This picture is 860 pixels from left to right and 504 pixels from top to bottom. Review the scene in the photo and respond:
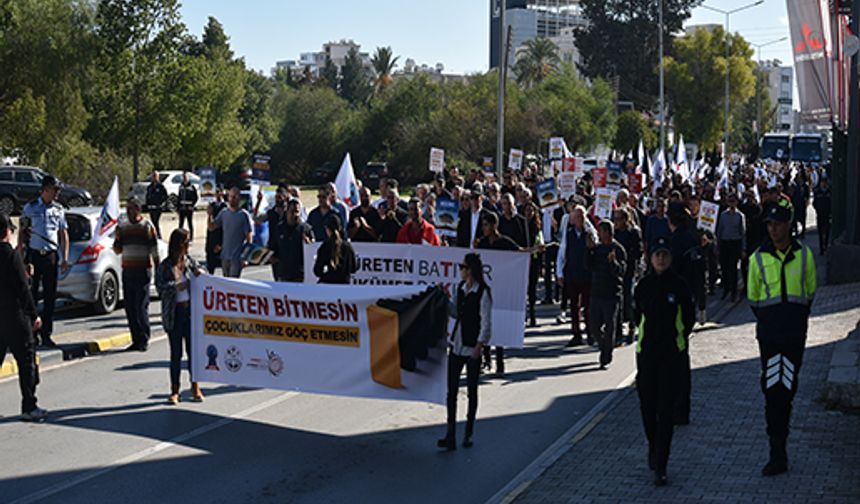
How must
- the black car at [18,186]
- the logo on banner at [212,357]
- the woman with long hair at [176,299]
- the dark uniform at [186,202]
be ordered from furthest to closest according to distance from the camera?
the black car at [18,186] < the dark uniform at [186,202] < the woman with long hair at [176,299] < the logo on banner at [212,357]

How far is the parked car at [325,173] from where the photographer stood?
73625mm

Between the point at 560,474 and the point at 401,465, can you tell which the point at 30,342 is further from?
the point at 560,474

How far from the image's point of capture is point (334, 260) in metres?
12.2

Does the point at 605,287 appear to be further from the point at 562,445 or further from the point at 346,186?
the point at 346,186

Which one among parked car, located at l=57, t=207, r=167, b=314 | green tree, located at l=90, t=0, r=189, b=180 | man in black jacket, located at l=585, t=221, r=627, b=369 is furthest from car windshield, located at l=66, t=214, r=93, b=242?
green tree, located at l=90, t=0, r=189, b=180

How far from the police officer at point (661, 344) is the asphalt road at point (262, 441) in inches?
50.3

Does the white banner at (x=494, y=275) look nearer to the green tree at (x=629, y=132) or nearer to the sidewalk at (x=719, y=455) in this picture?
the sidewalk at (x=719, y=455)

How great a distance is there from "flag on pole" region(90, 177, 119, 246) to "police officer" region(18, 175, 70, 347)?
172 centimetres

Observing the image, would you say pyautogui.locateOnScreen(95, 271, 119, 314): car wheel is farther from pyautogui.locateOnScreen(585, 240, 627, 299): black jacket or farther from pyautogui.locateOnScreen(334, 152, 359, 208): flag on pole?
pyautogui.locateOnScreen(585, 240, 627, 299): black jacket

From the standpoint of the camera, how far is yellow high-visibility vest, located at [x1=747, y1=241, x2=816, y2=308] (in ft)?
27.6

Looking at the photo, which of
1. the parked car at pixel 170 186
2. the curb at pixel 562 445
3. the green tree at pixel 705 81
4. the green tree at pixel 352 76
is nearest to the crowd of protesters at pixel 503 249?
the curb at pixel 562 445

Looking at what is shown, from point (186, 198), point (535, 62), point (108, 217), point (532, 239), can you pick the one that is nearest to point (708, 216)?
point (532, 239)

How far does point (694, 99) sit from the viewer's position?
276 ft

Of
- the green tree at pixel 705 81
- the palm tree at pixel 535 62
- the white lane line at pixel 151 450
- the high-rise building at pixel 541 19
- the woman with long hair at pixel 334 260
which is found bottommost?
the white lane line at pixel 151 450
